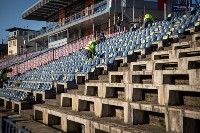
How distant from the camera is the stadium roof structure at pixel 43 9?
31.5 meters

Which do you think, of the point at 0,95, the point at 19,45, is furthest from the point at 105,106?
the point at 19,45

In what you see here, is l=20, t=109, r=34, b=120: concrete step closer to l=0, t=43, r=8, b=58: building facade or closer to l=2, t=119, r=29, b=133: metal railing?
l=2, t=119, r=29, b=133: metal railing

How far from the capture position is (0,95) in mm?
15867

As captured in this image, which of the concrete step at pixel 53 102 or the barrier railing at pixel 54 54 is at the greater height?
the barrier railing at pixel 54 54

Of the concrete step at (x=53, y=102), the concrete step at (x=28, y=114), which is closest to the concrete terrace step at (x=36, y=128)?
the concrete step at (x=28, y=114)

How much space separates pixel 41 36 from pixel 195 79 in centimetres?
→ 3334

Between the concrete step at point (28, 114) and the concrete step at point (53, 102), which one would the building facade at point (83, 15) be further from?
the concrete step at point (28, 114)

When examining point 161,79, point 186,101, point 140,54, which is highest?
point 140,54

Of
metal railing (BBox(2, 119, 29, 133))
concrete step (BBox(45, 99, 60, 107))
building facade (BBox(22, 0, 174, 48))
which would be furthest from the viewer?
building facade (BBox(22, 0, 174, 48))

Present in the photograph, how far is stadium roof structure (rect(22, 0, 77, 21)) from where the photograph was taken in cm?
3150

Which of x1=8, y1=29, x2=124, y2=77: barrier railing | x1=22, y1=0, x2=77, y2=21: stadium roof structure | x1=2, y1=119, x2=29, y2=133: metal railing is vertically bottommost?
x1=2, y1=119, x2=29, y2=133: metal railing

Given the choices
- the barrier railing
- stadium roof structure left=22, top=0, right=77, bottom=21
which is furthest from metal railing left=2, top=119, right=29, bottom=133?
stadium roof structure left=22, top=0, right=77, bottom=21

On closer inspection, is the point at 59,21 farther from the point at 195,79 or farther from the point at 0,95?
the point at 195,79

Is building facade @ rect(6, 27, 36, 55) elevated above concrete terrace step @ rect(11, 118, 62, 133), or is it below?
above
